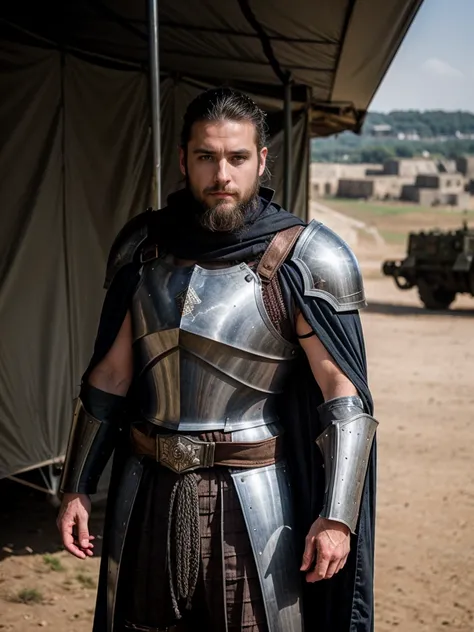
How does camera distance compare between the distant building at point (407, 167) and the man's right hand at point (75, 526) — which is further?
the distant building at point (407, 167)

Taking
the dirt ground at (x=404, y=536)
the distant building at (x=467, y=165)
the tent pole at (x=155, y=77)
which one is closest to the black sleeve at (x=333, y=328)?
the tent pole at (x=155, y=77)

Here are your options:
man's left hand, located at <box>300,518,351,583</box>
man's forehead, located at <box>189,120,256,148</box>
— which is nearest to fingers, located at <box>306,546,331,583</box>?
man's left hand, located at <box>300,518,351,583</box>

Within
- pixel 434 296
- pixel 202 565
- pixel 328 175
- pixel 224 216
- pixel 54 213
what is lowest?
pixel 202 565

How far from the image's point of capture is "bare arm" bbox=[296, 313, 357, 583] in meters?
2.24

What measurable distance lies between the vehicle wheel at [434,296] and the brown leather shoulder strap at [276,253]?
14.8 metres

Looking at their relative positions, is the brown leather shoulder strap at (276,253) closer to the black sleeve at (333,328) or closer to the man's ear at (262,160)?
the black sleeve at (333,328)

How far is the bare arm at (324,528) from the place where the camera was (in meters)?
2.24

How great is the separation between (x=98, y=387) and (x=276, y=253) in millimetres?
545

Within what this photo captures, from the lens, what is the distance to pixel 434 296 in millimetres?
16906

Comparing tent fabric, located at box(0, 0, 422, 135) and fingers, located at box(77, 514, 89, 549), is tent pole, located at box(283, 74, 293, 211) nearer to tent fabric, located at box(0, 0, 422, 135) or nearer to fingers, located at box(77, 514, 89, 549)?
tent fabric, located at box(0, 0, 422, 135)

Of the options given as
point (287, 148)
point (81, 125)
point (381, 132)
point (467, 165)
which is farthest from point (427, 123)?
point (81, 125)

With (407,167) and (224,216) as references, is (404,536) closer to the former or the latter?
(224,216)

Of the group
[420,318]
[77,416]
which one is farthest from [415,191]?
[77,416]

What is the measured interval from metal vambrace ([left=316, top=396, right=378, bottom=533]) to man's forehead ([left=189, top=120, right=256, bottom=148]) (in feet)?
2.05
